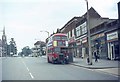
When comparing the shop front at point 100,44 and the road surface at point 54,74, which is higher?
the shop front at point 100,44

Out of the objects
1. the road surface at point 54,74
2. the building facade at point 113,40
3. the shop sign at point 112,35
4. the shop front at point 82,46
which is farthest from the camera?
the shop front at point 82,46

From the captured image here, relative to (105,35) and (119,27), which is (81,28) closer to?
(105,35)

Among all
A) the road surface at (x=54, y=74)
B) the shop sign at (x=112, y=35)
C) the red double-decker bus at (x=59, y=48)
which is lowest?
the road surface at (x=54, y=74)

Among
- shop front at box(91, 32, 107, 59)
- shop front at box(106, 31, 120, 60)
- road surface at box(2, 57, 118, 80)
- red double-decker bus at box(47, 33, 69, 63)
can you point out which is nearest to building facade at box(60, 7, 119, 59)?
shop front at box(91, 32, 107, 59)

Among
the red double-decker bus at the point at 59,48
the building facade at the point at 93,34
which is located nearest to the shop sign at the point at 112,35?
the building facade at the point at 93,34

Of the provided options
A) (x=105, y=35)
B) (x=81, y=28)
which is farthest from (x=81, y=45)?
(x=105, y=35)

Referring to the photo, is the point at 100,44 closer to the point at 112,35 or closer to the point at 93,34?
the point at 93,34

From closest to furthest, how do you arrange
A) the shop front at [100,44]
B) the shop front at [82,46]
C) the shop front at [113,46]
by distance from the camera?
the shop front at [113,46], the shop front at [100,44], the shop front at [82,46]

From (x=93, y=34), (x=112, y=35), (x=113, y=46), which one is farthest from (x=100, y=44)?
(x=112, y=35)

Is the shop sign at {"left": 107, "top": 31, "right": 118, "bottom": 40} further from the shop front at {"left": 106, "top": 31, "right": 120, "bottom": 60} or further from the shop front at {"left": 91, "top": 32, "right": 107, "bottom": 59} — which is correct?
the shop front at {"left": 91, "top": 32, "right": 107, "bottom": 59}

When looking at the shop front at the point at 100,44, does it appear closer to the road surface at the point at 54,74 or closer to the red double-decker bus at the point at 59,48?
the red double-decker bus at the point at 59,48

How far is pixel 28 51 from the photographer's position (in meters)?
196

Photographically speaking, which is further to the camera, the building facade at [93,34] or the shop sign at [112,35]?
the building facade at [93,34]

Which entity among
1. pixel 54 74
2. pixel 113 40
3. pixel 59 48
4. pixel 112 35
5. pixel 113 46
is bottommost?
pixel 54 74
